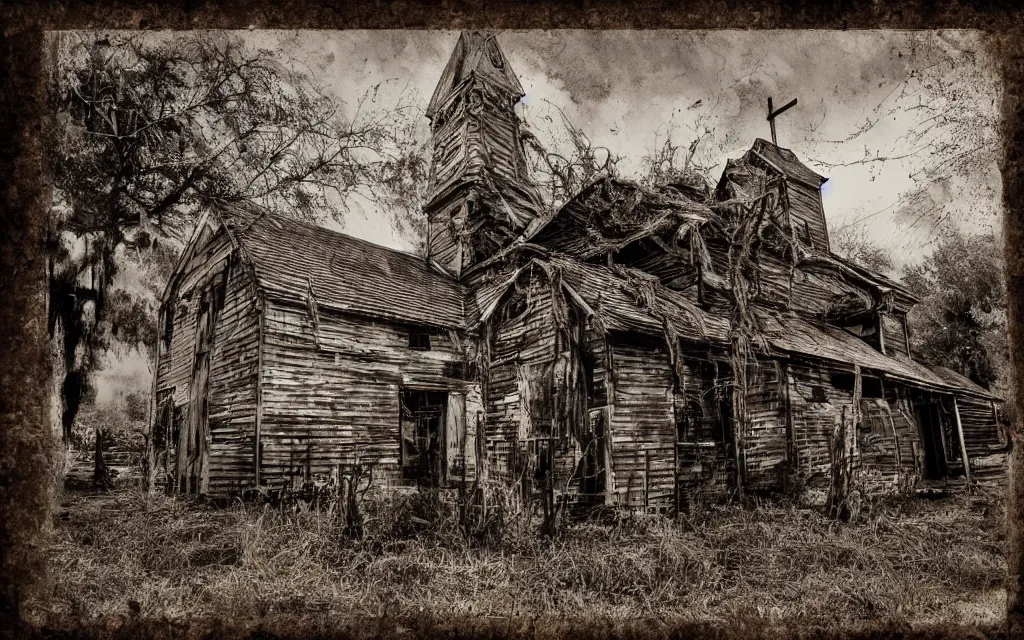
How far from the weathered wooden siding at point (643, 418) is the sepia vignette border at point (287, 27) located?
3.51 ft

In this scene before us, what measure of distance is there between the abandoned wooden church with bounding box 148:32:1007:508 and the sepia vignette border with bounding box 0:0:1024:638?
0.57 m

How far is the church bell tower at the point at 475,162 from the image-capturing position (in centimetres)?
360

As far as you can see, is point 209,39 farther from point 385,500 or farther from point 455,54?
point 385,500

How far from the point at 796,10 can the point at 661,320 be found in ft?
7.49

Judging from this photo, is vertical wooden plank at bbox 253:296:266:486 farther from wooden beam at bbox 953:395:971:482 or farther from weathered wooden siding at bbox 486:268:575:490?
wooden beam at bbox 953:395:971:482

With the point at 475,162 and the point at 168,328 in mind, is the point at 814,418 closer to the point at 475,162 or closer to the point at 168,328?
the point at 475,162

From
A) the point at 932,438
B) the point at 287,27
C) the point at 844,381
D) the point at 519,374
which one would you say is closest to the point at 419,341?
the point at 519,374

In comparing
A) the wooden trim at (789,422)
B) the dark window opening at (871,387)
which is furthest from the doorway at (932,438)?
the wooden trim at (789,422)

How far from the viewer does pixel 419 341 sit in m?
4.57

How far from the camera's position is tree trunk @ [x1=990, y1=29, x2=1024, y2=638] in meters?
3.30

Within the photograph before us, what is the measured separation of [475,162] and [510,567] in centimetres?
307

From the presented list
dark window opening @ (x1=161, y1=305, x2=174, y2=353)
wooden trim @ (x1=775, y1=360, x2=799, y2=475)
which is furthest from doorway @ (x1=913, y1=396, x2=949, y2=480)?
dark window opening @ (x1=161, y1=305, x2=174, y2=353)

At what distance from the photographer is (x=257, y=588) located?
3.03 metres

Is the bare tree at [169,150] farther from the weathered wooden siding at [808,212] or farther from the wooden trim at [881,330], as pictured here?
the wooden trim at [881,330]
